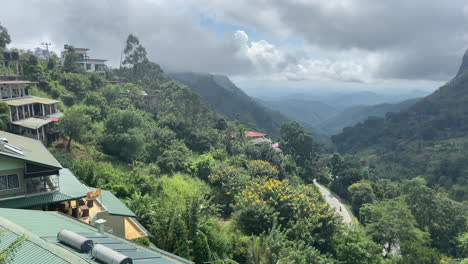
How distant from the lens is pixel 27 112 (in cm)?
2964

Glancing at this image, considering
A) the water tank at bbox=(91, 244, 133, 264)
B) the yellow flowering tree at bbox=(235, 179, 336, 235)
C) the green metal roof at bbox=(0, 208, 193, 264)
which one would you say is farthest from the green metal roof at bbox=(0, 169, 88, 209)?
the yellow flowering tree at bbox=(235, 179, 336, 235)

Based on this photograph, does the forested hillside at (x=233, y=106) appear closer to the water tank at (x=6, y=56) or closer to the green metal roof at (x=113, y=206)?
the water tank at (x=6, y=56)

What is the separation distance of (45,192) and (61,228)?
464 centimetres

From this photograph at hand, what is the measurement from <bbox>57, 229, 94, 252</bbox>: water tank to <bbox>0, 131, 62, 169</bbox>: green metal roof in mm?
6324

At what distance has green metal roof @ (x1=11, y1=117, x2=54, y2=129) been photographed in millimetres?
26609

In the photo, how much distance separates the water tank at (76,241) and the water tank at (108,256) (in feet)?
1.48

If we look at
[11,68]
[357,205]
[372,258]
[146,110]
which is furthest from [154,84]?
[372,258]

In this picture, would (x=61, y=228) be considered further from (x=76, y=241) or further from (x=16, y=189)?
(x=16, y=189)

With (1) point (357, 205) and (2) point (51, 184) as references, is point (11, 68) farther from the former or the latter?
(1) point (357, 205)

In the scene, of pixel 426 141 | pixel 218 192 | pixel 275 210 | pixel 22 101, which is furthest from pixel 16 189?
pixel 426 141

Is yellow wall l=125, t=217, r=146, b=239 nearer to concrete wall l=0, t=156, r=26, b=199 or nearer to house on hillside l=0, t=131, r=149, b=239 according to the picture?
house on hillside l=0, t=131, r=149, b=239

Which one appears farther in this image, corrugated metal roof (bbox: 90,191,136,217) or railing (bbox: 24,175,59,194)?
corrugated metal roof (bbox: 90,191,136,217)

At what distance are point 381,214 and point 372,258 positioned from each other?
439 inches

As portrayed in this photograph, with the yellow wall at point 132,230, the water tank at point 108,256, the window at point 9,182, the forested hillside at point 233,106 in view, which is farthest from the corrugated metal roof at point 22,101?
the forested hillside at point 233,106
